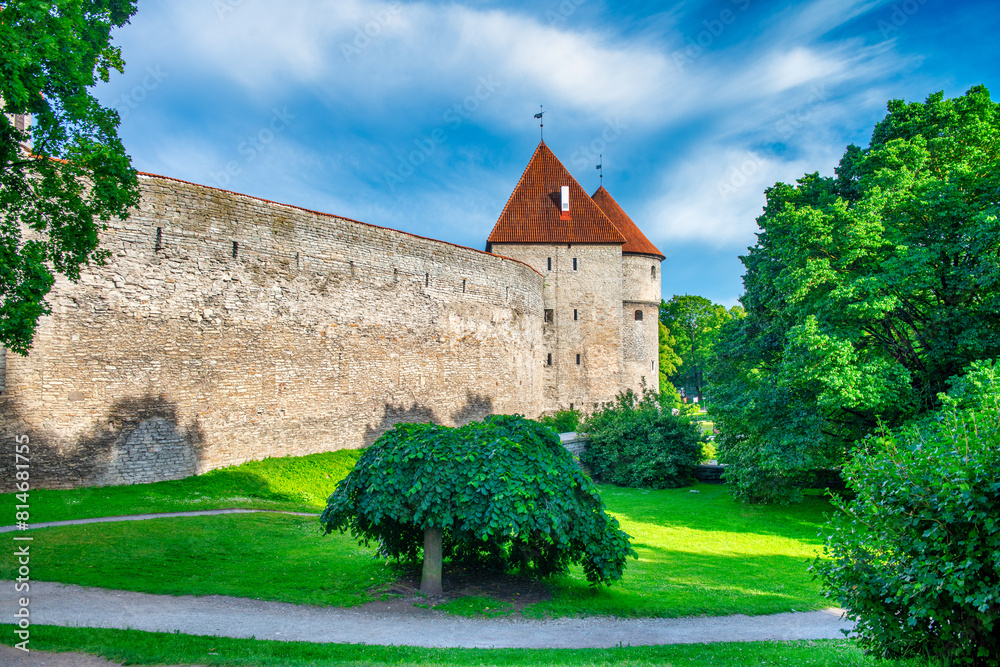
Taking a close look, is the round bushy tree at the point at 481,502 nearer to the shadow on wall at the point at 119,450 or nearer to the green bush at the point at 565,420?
the shadow on wall at the point at 119,450

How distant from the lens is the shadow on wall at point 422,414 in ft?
61.2

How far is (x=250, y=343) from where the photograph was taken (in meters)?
15.0

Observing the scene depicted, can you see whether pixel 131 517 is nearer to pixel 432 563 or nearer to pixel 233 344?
pixel 233 344

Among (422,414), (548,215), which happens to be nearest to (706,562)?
(422,414)

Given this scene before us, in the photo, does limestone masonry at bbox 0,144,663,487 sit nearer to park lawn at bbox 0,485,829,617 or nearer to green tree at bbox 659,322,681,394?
park lawn at bbox 0,485,829,617

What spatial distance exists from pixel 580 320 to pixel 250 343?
17.7 metres

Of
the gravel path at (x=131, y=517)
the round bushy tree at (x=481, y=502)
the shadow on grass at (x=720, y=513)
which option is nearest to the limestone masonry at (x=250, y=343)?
the gravel path at (x=131, y=517)

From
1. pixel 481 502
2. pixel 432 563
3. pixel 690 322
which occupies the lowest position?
pixel 432 563

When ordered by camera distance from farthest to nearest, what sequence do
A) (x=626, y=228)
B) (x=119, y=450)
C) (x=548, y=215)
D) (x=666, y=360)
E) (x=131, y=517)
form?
(x=666, y=360)
(x=626, y=228)
(x=548, y=215)
(x=119, y=450)
(x=131, y=517)

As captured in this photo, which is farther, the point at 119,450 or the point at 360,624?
the point at 119,450

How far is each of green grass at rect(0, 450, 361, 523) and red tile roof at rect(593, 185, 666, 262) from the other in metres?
20.3

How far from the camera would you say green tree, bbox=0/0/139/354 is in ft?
21.2

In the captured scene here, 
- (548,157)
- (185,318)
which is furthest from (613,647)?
(548,157)

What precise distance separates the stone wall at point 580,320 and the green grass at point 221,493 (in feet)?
46.5
